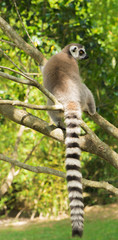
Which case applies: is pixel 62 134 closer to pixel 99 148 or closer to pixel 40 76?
pixel 99 148

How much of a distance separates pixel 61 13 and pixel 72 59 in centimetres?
171

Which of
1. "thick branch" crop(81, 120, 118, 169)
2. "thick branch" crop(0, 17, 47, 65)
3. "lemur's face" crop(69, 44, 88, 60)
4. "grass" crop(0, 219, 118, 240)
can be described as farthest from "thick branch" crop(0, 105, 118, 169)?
"grass" crop(0, 219, 118, 240)

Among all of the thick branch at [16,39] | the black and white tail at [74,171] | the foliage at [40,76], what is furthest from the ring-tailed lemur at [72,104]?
the foliage at [40,76]

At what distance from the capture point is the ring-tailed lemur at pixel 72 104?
2.29m

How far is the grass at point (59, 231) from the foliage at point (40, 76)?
668 mm

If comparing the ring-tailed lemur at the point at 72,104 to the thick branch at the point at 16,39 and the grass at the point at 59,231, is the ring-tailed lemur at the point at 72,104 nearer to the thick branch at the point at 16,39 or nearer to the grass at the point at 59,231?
the thick branch at the point at 16,39

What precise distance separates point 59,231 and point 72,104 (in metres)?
4.84

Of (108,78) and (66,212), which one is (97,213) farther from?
(108,78)

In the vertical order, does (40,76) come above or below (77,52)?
above

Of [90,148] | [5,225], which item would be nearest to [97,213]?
[5,225]

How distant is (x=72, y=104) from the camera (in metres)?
3.07

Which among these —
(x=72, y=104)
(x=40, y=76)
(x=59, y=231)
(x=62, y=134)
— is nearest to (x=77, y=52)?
(x=72, y=104)

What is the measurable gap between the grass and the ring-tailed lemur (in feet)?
12.5

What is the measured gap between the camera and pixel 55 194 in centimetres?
804
